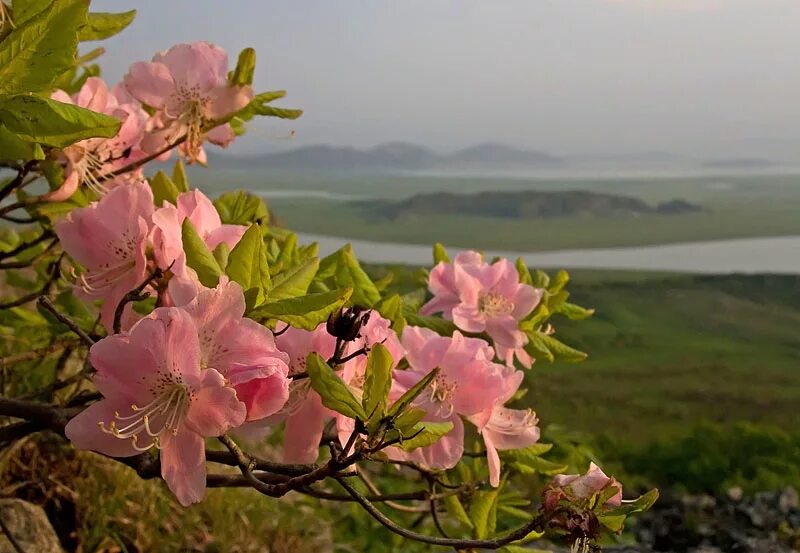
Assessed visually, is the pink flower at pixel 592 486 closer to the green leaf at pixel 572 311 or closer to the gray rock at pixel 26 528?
the green leaf at pixel 572 311

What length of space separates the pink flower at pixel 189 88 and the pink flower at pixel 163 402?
41 cm

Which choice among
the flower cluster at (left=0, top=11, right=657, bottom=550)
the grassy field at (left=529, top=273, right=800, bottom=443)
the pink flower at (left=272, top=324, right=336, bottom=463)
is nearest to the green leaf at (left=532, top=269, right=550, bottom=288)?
the flower cluster at (left=0, top=11, right=657, bottom=550)

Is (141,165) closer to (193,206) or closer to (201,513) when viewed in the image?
(193,206)

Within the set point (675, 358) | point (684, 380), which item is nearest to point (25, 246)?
point (684, 380)

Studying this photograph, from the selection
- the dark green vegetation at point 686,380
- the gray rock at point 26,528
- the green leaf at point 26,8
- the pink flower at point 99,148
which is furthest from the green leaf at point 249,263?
the dark green vegetation at point 686,380

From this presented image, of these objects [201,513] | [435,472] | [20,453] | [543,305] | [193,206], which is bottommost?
[201,513]

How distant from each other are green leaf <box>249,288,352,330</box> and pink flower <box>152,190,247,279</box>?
0.21 ft

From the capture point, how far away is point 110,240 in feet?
2.18

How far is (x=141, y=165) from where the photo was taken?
946mm

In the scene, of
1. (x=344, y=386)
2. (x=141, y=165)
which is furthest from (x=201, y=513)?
(x=344, y=386)

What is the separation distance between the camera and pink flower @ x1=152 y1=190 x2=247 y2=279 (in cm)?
60

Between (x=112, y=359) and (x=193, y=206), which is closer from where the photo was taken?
(x=112, y=359)

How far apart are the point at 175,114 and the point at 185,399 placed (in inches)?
18.2

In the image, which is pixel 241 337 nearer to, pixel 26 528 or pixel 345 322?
pixel 345 322
